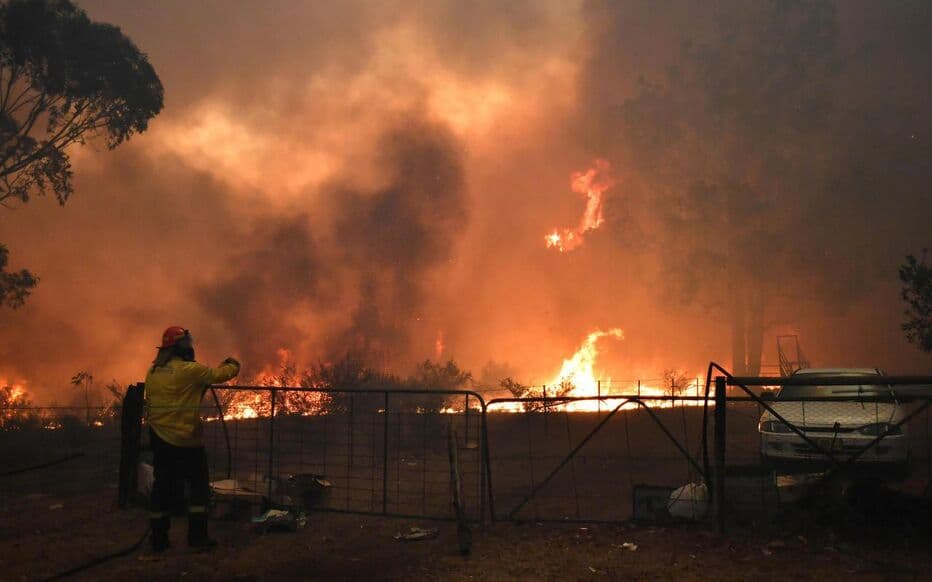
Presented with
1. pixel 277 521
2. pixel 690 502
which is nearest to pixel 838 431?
pixel 690 502

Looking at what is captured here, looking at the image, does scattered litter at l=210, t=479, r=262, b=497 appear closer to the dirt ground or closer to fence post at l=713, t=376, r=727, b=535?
the dirt ground

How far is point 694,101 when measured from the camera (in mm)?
36750

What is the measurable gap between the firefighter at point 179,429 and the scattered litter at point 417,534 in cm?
198

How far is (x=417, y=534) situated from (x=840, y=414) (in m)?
6.46

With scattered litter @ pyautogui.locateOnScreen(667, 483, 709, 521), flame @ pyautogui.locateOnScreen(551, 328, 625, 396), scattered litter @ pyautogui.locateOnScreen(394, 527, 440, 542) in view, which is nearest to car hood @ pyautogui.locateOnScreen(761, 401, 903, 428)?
scattered litter @ pyautogui.locateOnScreen(667, 483, 709, 521)

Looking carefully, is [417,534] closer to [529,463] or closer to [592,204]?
[529,463]

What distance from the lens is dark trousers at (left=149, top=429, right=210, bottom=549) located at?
702 centimetres

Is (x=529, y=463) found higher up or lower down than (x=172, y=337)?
lower down

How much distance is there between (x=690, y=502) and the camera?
768cm

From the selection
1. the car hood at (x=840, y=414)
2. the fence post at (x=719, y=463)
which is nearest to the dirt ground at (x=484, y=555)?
the fence post at (x=719, y=463)

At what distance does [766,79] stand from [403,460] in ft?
100.0

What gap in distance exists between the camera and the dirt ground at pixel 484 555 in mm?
6258

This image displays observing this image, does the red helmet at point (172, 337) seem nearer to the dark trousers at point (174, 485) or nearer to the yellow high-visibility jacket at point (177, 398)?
the yellow high-visibility jacket at point (177, 398)

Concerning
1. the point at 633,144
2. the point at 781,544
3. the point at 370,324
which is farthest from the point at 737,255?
the point at 781,544
